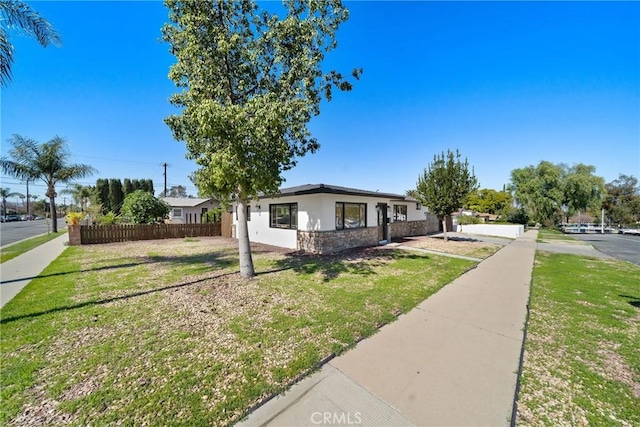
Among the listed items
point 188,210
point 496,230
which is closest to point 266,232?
point 496,230

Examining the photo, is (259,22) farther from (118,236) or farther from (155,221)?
(155,221)

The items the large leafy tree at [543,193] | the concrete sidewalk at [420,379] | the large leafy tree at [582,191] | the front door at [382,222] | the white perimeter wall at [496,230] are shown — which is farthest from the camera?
the large leafy tree at [543,193]

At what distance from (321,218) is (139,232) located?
39.0ft

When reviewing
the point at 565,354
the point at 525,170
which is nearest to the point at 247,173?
the point at 565,354

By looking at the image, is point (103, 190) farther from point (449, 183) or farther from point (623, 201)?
point (623, 201)

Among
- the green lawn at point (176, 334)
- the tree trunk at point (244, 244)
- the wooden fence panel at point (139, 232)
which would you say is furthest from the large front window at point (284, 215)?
the wooden fence panel at point (139, 232)

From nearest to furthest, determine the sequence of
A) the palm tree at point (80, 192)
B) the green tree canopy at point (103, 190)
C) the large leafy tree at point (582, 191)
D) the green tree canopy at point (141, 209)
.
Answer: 1. the green tree canopy at point (141, 209)
2. the large leafy tree at point (582, 191)
3. the palm tree at point (80, 192)
4. the green tree canopy at point (103, 190)

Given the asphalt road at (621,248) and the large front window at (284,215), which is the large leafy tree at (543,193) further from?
the large front window at (284,215)

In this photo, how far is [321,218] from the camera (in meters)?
10.6

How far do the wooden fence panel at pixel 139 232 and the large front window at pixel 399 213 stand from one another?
12686 mm

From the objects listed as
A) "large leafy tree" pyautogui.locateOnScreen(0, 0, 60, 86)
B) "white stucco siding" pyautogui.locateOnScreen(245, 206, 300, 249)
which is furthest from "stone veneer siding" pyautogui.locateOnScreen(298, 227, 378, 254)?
"large leafy tree" pyautogui.locateOnScreen(0, 0, 60, 86)

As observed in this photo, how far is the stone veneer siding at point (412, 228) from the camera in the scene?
1618cm

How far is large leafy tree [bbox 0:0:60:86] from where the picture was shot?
4758 millimetres

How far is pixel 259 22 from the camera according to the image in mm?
6633
